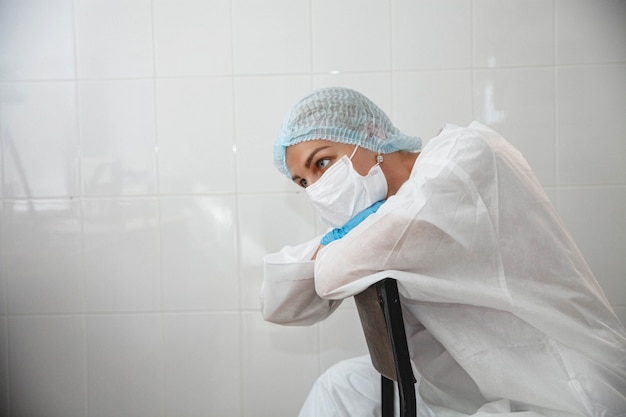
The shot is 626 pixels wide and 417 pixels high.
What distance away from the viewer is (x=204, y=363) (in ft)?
4.92

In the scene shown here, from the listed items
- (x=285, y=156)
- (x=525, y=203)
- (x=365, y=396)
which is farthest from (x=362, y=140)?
(x=365, y=396)

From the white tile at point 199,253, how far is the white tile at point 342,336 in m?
0.33

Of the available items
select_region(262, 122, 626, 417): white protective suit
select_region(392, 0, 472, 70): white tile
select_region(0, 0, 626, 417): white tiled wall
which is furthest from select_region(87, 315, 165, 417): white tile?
select_region(392, 0, 472, 70): white tile

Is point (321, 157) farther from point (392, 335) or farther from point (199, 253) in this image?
point (199, 253)

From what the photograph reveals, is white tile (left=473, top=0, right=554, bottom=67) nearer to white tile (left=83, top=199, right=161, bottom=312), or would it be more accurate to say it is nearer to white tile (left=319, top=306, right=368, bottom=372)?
white tile (left=319, top=306, right=368, bottom=372)

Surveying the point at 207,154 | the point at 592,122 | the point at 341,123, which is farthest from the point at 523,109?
the point at 207,154

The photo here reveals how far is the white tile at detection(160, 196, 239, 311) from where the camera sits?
1.48m

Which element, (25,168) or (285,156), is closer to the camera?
(285,156)

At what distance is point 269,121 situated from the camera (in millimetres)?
1456

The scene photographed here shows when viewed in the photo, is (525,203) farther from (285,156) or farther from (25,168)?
(25,168)

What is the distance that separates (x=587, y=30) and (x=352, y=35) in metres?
0.75

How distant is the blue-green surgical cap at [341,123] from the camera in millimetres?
1035

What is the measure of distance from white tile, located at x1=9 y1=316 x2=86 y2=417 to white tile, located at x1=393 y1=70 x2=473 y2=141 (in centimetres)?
131

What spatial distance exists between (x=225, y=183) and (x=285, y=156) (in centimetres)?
42
